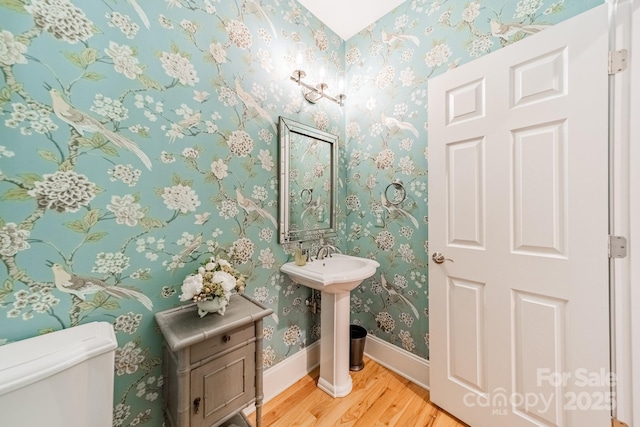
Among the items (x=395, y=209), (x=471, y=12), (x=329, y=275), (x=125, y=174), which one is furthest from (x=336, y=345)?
(x=471, y=12)

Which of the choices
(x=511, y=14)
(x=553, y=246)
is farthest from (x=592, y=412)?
(x=511, y=14)

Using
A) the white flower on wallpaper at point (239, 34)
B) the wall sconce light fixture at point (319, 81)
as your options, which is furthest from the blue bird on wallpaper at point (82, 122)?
the wall sconce light fixture at point (319, 81)

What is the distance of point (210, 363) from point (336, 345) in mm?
831

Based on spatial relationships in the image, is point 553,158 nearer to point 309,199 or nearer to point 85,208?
point 309,199

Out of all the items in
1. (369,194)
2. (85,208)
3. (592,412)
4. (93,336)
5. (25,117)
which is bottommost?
(592,412)

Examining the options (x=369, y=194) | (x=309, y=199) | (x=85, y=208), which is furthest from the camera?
(x=369, y=194)

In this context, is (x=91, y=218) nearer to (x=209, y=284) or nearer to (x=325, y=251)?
(x=209, y=284)

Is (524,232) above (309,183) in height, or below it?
below

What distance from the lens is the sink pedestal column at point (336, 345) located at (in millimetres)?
1552

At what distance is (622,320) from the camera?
93cm

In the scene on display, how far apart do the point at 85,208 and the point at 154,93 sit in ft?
1.94

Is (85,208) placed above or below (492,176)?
below

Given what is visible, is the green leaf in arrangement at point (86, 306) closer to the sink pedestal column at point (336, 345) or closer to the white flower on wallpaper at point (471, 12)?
the sink pedestal column at point (336, 345)

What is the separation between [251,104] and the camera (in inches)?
57.0
